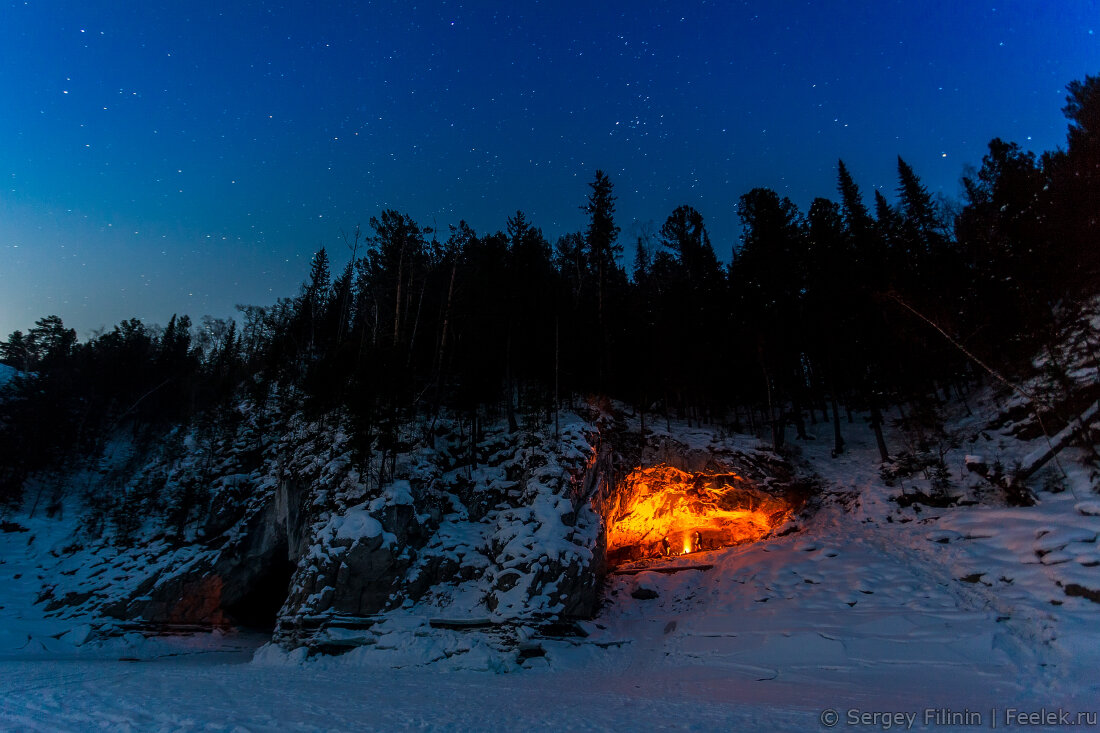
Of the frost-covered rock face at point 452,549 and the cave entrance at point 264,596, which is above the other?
the frost-covered rock face at point 452,549

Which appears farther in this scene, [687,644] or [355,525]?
[355,525]

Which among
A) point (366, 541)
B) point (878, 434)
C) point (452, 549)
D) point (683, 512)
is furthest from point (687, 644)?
point (878, 434)

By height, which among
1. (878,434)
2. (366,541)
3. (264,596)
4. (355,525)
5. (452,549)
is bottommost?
(264,596)

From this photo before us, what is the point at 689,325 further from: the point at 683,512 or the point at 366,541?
the point at 366,541

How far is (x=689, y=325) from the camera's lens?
3262cm

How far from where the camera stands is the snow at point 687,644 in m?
8.30

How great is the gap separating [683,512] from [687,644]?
9872 mm

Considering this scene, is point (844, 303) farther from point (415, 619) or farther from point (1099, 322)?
point (415, 619)

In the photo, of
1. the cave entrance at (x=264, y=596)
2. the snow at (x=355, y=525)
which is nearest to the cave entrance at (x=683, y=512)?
the snow at (x=355, y=525)

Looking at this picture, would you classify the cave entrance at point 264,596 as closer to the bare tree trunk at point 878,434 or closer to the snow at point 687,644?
the snow at point 687,644

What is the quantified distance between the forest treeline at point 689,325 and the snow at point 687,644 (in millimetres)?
7241

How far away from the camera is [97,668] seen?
47.2 feet

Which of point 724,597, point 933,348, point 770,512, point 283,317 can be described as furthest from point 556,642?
point 283,317

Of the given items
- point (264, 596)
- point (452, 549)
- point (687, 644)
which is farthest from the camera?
point (264, 596)
